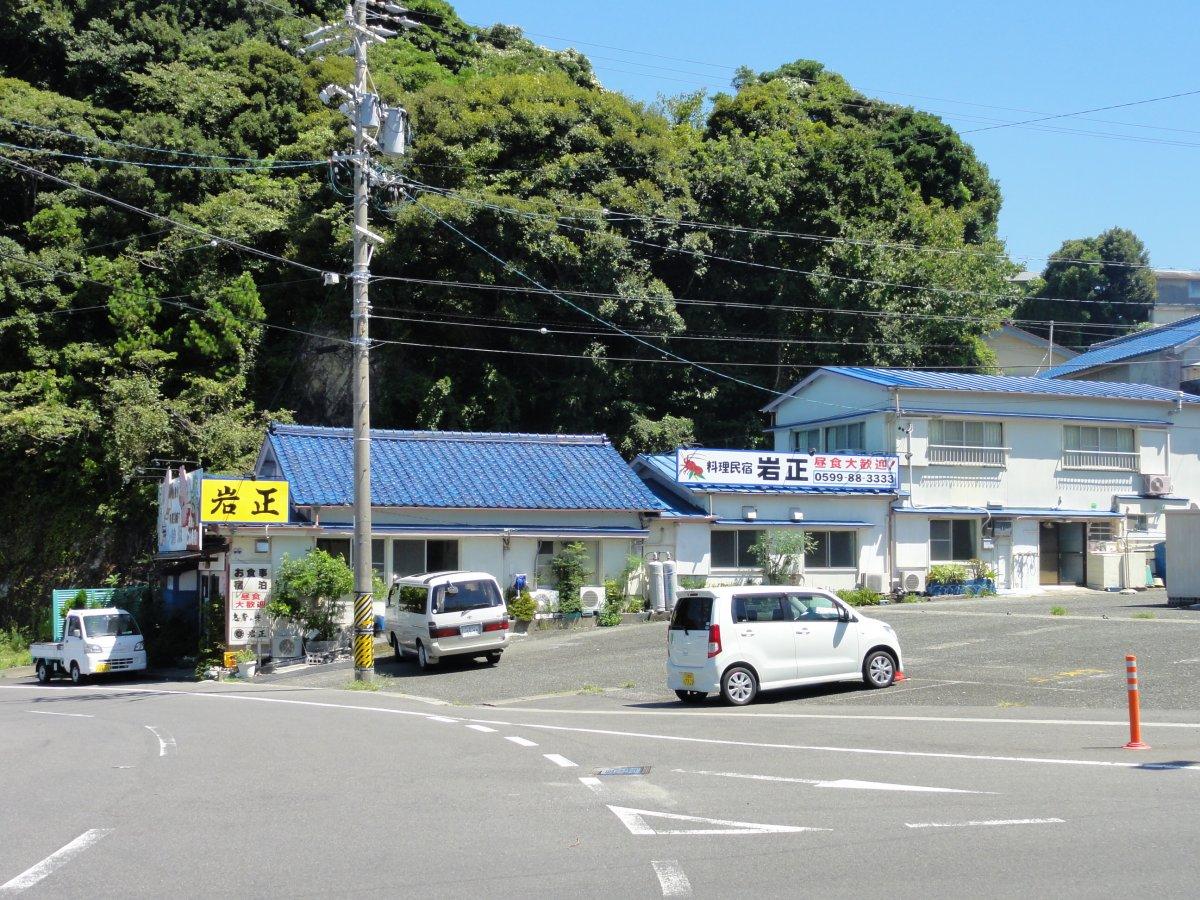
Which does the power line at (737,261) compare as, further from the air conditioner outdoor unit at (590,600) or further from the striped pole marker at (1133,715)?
the striped pole marker at (1133,715)

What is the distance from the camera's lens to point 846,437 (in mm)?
38469

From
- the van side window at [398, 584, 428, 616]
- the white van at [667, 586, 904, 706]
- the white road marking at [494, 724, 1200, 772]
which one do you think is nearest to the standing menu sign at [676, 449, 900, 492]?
the van side window at [398, 584, 428, 616]

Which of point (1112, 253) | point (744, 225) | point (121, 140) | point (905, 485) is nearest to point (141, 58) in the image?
point (121, 140)

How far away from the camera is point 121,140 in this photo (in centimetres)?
4278

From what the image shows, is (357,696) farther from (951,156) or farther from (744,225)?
(951,156)

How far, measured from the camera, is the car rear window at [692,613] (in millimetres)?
17453

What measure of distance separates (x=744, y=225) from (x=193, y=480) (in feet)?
79.5

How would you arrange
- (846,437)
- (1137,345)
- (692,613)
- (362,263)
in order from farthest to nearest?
(1137,345) < (846,437) < (362,263) < (692,613)

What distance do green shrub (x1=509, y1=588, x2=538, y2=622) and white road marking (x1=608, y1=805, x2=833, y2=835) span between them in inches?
845

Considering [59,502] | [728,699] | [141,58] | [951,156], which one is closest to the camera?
[728,699]

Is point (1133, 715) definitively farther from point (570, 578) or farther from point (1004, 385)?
point (1004, 385)

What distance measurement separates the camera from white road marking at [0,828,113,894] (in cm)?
697

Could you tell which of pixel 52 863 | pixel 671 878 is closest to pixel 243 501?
pixel 52 863

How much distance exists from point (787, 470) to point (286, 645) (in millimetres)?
15045
